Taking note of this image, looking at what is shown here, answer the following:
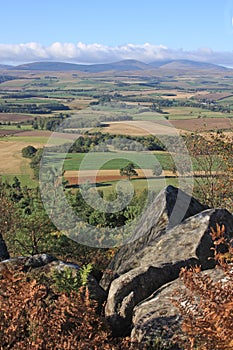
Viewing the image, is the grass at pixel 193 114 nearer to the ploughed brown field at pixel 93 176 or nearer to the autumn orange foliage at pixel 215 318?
the ploughed brown field at pixel 93 176

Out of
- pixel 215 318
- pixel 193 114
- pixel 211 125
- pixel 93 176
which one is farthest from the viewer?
pixel 193 114

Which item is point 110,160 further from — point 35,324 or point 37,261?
point 35,324

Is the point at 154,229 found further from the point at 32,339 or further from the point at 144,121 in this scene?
the point at 144,121

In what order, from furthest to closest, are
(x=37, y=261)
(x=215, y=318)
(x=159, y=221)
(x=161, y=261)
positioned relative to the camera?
(x=159, y=221) < (x=37, y=261) < (x=161, y=261) < (x=215, y=318)

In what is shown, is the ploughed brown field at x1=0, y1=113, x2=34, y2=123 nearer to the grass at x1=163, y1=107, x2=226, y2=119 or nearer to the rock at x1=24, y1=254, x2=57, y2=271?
the grass at x1=163, y1=107, x2=226, y2=119

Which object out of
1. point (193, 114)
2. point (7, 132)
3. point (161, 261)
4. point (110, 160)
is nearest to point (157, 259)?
point (161, 261)

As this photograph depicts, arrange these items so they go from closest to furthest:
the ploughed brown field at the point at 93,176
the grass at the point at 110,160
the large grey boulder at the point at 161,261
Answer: the large grey boulder at the point at 161,261 < the grass at the point at 110,160 < the ploughed brown field at the point at 93,176

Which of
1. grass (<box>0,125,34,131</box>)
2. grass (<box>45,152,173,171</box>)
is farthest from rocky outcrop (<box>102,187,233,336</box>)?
grass (<box>0,125,34,131</box>)

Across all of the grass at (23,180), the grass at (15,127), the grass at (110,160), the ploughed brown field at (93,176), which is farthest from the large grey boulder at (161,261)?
the grass at (15,127)
